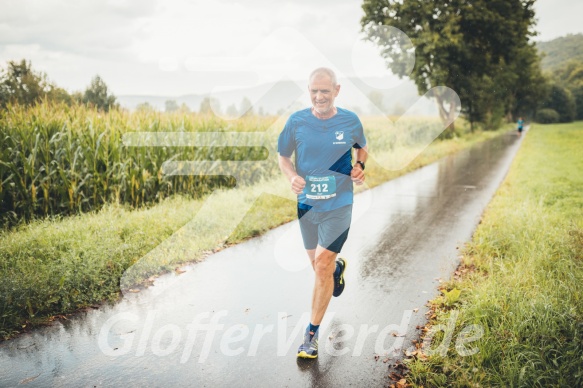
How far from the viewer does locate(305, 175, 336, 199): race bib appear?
325cm

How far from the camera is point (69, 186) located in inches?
267

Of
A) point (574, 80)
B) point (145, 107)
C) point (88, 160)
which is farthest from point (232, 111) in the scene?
point (574, 80)

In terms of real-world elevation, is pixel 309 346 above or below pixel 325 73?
below

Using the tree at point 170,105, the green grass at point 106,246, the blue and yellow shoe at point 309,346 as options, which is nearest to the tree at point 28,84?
the tree at point 170,105

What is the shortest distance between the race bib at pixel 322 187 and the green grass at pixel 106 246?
255 centimetres

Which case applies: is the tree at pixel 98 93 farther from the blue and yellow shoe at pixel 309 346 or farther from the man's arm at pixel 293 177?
the blue and yellow shoe at pixel 309 346

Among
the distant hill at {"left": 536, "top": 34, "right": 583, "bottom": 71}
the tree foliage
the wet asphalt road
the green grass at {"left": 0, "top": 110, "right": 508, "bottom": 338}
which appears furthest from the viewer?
the tree foliage

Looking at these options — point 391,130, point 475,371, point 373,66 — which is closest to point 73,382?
point 475,371

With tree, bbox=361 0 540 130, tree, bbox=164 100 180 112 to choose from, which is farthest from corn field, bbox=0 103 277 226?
tree, bbox=361 0 540 130

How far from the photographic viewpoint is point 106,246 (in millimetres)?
4848

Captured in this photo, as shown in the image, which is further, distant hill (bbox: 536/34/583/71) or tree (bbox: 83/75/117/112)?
distant hill (bbox: 536/34/583/71)

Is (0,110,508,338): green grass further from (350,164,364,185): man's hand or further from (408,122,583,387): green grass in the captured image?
(408,122,583,387): green grass

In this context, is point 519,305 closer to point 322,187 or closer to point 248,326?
point 322,187

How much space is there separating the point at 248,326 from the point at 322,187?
59.2 inches
